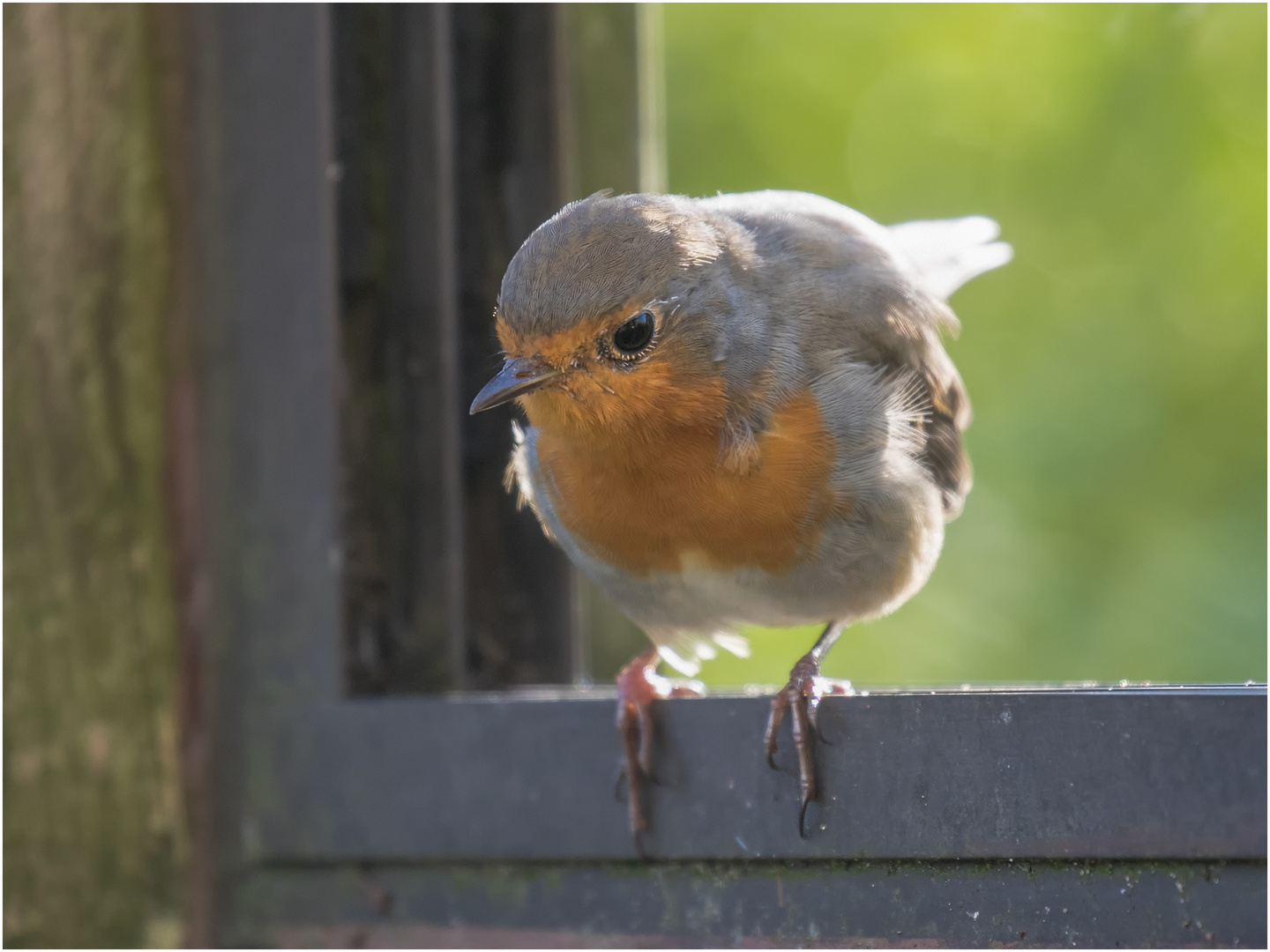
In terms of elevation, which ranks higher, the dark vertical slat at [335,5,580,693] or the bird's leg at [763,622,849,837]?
the dark vertical slat at [335,5,580,693]

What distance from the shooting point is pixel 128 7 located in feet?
10.2

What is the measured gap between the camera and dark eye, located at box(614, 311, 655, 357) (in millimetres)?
2584

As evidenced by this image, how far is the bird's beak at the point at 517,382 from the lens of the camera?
2.55 meters

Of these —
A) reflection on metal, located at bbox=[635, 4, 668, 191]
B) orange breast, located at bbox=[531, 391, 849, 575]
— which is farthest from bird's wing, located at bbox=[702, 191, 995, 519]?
reflection on metal, located at bbox=[635, 4, 668, 191]

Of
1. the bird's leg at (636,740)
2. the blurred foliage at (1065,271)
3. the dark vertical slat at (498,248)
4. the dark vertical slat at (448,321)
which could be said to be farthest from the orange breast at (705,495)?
the blurred foliage at (1065,271)

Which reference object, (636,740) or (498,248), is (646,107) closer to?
(498,248)

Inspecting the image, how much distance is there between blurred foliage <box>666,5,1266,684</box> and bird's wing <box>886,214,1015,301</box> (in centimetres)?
105

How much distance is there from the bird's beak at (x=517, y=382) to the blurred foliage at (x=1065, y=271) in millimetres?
2949

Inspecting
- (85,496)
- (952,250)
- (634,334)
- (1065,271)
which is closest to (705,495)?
(634,334)

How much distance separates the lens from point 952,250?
13.6ft

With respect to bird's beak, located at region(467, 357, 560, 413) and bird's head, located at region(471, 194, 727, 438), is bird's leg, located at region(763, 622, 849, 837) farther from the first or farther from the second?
bird's beak, located at region(467, 357, 560, 413)

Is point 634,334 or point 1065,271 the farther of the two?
point 1065,271

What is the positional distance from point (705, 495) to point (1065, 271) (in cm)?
302

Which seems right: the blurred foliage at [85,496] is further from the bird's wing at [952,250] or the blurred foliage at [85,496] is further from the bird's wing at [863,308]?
the bird's wing at [952,250]
